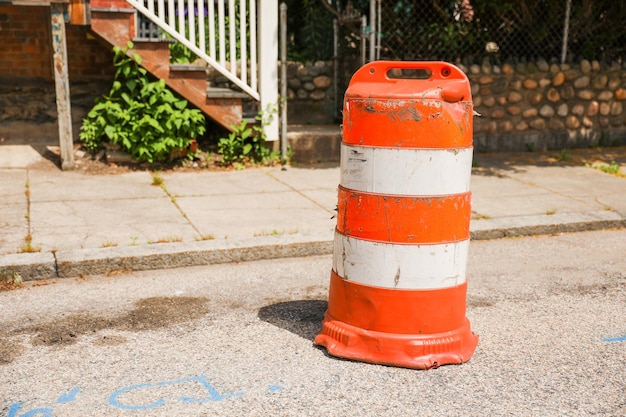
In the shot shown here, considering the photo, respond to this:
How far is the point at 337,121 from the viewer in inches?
414

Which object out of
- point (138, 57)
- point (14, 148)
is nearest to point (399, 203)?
point (138, 57)

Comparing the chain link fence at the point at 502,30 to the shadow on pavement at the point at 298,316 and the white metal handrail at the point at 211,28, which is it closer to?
the white metal handrail at the point at 211,28

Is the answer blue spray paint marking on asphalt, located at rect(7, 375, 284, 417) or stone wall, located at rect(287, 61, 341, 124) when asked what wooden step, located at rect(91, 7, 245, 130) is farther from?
blue spray paint marking on asphalt, located at rect(7, 375, 284, 417)

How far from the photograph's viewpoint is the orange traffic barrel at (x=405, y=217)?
366cm

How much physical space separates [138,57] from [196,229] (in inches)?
115

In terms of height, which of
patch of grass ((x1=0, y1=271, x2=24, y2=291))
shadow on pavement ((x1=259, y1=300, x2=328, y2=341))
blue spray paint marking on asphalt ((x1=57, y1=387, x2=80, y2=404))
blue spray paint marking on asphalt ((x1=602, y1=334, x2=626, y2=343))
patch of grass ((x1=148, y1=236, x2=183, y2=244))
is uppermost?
patch of grass ((x1=148, y1=236, x2=183, y2=244))

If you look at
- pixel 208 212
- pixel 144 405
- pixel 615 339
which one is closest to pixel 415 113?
pixel 615 339

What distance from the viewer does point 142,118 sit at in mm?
8250

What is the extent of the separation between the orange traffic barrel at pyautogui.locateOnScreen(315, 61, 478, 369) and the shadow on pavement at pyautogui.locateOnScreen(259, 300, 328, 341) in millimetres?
353

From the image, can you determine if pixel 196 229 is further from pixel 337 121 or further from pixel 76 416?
pixel 337 121

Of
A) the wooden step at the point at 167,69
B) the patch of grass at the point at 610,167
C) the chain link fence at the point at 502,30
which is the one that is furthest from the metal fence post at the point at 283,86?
the patch of grass at the point at 610,167

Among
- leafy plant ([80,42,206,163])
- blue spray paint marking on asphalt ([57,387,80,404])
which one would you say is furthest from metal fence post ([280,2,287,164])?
blue spray paint marking on asphalt ([57,387,80,404])

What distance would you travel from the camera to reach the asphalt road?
3332 millimetres

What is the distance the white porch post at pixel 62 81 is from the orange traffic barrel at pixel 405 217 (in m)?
4.87
